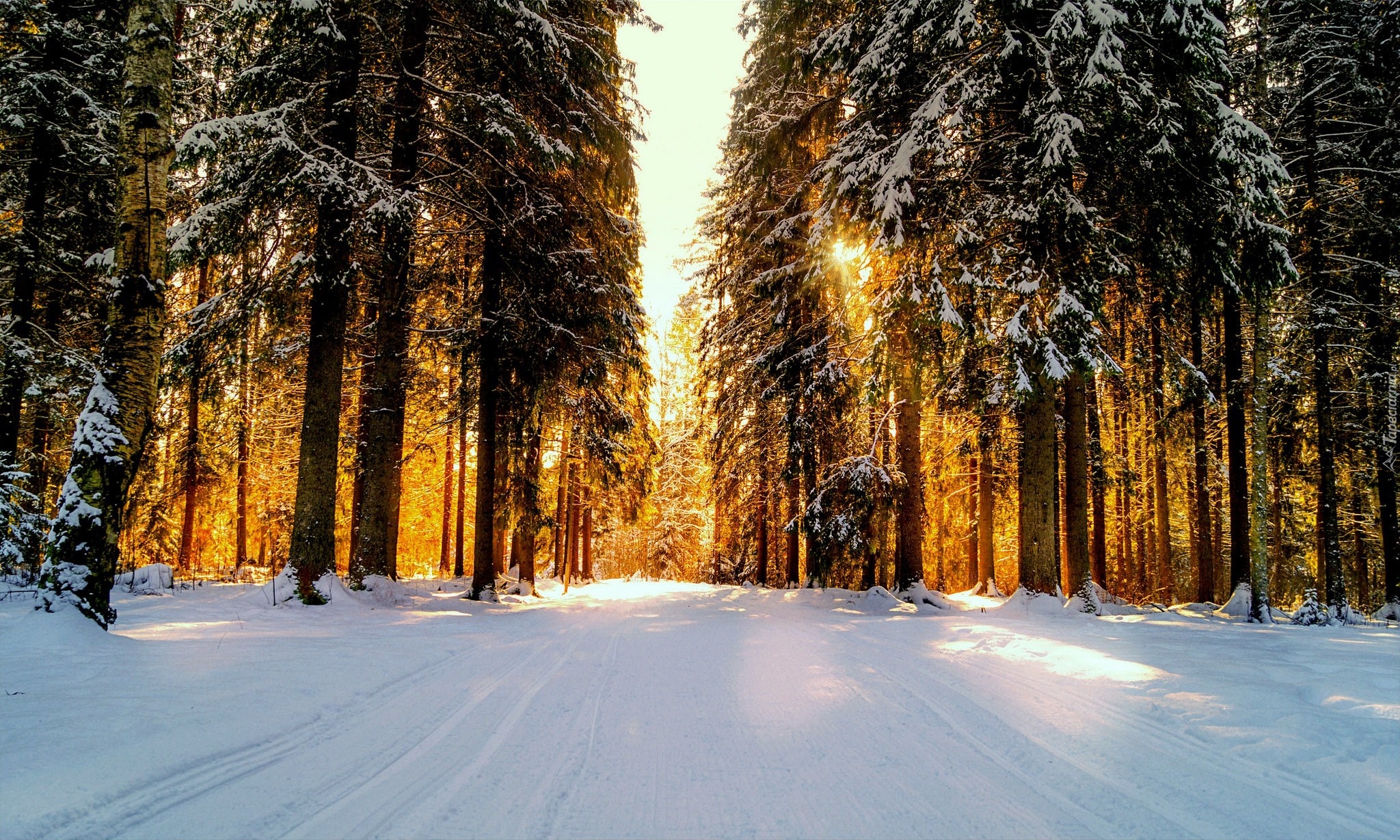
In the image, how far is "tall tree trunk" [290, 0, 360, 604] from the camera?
9492 millimetres

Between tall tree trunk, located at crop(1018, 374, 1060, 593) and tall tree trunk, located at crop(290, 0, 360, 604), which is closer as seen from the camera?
tall tree trunk, located at crop(290, 0, 360, 604)

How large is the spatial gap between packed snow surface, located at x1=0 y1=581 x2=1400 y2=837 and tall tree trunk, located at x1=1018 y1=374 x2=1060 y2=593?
3.74 meters

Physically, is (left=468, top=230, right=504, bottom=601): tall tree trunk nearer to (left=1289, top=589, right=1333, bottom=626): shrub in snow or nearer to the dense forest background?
the dense forest background

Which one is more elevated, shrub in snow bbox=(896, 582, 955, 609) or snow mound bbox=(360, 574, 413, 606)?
snow mound bbox=(360, 574, 413, 606)

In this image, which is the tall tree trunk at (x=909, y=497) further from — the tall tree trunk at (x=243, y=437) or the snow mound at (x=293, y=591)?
the tall tree trunk at (x=243, y=437)

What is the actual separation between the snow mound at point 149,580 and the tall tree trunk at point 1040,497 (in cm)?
1536

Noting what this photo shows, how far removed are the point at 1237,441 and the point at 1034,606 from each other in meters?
6.24

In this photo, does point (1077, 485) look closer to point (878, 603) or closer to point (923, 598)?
point (923, 598)

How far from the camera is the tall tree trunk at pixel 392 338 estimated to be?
11.2 m

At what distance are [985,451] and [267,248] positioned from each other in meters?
16.7

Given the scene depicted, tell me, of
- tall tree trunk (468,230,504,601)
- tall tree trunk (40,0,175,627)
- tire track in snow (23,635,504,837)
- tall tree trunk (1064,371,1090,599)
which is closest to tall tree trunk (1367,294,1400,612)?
tall tree trunk (1064,371,1090,599)

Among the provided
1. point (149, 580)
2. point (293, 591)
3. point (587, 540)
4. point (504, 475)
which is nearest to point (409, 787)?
point (293, 591)

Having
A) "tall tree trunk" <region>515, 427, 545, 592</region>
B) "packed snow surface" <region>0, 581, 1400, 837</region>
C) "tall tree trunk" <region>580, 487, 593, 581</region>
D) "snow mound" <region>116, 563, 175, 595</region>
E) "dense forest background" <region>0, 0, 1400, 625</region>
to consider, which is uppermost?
"dense forest background" <region>0, 0, 1400, 625</region>

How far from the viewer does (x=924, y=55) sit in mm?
10625
